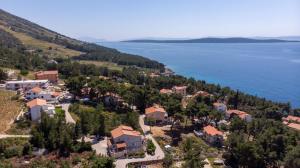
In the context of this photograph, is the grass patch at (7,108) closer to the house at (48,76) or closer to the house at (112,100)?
the house at (48,76)

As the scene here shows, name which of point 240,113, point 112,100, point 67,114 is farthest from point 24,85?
point 240,113

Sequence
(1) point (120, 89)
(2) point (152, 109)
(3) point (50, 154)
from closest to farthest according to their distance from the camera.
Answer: (3) point (50, 154)
(2) point (152, 109)
(1) point (120, 89)

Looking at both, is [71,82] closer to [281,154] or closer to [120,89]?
[120,89]

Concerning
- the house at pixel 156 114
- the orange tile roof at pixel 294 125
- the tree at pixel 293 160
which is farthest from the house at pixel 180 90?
the tree at pixel 293 160

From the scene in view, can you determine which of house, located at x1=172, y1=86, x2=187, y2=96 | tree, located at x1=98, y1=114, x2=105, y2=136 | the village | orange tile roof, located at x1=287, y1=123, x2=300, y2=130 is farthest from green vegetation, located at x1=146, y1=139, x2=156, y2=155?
house, located at x1=172, y1=86, x2=187, y2=96

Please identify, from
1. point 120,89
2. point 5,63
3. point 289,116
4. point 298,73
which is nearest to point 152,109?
point 120,89

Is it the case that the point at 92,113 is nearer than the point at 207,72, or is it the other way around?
the point at 92,113
